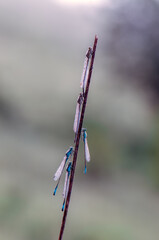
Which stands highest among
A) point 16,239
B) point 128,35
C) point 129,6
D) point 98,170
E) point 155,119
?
point 129,6

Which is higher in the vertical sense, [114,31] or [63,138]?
[114,31]

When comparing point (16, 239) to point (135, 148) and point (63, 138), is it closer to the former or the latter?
point (63, 138)

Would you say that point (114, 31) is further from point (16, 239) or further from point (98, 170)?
point (16, 239)

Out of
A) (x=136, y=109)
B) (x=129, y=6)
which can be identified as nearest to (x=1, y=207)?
(x=136, y=109)

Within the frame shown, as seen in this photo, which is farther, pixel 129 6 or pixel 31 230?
pixel 129 6

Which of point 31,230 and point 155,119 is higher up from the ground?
point 155,119

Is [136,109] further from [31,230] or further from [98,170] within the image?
[31,230]

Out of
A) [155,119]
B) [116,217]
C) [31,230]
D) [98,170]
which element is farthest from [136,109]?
[31,230]

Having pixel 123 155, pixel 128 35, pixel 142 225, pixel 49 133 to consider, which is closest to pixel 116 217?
pixel 142 225
